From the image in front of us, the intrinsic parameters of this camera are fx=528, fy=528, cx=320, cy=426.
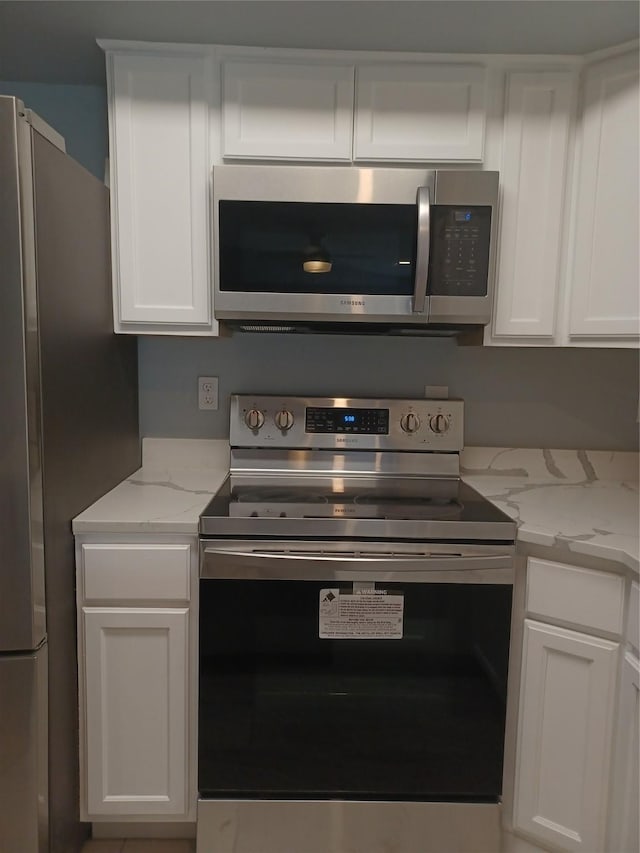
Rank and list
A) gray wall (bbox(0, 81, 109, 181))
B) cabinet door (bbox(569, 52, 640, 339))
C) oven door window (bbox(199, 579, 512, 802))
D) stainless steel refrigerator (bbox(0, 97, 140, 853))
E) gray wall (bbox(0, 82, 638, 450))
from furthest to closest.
→ gray wall (bbox(0, 82, 638, 450)) → gray wall (bbox(0, 81, 109, 181)) → cabinet door (bbox(569, 52, 640, 339)) → oven door window (bbox(199, 579, 512, 802)) → stainless steel refrigerator (bbox(0, 97, 140, 853))

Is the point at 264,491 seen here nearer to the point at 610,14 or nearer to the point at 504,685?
the point at 504,685

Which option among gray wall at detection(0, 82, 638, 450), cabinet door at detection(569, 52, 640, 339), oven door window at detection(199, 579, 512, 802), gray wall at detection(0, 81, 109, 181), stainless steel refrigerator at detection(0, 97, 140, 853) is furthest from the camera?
gray wall at detection(0, 82, 638, 450)

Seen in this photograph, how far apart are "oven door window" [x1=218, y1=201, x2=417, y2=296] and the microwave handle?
0.04 m

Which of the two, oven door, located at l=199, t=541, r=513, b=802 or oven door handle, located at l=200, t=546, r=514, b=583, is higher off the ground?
oven door handle, located at l=200, t=546, r=514, b=583

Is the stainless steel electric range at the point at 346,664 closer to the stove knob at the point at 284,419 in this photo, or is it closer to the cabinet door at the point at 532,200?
the stove knob at the point at 284,419

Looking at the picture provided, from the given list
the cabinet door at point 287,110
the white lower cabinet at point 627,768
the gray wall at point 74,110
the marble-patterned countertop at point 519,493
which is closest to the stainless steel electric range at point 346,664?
the marble-patterned countertop at point 519,493

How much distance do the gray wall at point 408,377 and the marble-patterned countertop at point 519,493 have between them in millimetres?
68

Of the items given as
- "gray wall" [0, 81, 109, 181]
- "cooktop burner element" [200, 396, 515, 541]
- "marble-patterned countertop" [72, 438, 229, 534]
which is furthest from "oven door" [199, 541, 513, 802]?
"gray wall" [0, 81, 109, 181]

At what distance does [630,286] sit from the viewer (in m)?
1.48

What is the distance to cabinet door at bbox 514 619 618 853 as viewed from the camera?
4.09ft

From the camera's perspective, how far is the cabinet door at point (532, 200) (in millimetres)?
1494

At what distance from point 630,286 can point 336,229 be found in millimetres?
837

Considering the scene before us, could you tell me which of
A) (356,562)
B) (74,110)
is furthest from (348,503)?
(74,110)

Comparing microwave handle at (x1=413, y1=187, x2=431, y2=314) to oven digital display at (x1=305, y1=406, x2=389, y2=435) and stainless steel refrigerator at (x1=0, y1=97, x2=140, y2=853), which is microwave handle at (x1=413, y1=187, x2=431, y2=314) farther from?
stainless steel refrigerator at (x1=0, y1=97, x2=140, y2=853)
